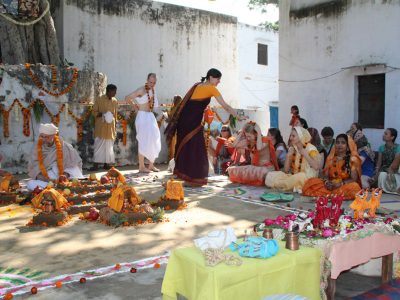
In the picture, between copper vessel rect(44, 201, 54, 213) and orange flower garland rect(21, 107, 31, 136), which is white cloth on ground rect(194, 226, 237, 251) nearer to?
copper vessel rect(44, 201, 54, 213)

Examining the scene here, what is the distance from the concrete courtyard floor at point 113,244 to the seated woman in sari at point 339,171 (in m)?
0.43

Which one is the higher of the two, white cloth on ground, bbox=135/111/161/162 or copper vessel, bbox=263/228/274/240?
white cloth on ground, bbox=135/111/161/162

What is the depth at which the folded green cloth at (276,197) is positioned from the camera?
7.09 m

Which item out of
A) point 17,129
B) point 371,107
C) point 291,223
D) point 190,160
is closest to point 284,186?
point 190,160

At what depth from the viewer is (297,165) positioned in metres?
8.01

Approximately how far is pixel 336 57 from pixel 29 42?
24.0 feet

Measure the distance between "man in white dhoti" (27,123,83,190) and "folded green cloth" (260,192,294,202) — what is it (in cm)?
287

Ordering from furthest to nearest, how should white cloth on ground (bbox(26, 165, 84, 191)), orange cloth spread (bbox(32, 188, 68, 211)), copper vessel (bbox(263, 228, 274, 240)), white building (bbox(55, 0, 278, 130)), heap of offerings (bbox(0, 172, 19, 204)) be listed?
white building (bbox(55, 0, 278, 130))
white cloth on ground (bbox(26, 165, 84, 191))
heap of offerings (bbox(0, 172, 19, 204))
orange cloth spread (bbox(32, 188, 68, 211))
copper vessel (bbox(263, 228, 274, 240))

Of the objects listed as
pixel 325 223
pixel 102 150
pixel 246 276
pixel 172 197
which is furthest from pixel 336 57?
pixel 246 276

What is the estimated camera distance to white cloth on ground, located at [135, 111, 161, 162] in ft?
33.5

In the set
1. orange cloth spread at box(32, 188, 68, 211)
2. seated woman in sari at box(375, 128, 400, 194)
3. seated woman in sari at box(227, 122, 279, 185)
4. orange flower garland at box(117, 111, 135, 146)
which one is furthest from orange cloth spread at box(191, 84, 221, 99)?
orange flower garland at box(117, 111, 135, 146)

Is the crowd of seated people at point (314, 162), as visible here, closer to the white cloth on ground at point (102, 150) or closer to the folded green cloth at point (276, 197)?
the folded green cloth at point (276, 197)

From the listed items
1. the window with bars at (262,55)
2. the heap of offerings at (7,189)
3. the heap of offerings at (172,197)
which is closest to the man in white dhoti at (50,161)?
the heap of offerings at (7,189)

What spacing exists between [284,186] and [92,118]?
5.07 m
